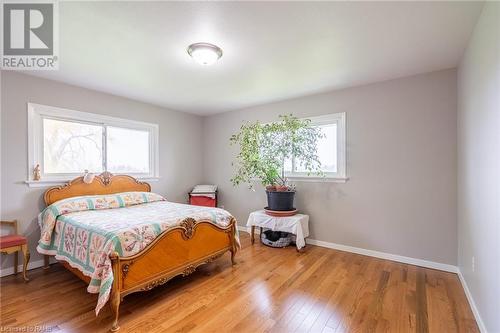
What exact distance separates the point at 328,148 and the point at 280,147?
773 millimetres

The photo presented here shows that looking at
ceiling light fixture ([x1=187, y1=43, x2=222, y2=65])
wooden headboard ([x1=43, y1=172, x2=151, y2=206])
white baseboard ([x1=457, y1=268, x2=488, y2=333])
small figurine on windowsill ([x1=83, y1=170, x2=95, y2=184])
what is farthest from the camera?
small figurine on windowsill ([x1=83, y1=170, x2=95, y2=184])

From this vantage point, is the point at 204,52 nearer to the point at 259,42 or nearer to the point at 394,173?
the point at 259,42

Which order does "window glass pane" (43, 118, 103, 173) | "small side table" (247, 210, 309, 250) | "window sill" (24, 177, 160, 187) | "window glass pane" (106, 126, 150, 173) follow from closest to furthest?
"window sill" (24, 177, 160, 187)
"window glass pane" (43, 118, 103, 173)
"small side table" (247, 210, 309, 250)
"window glass pane" (106, 126, 150, 173)

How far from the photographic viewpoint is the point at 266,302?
2.21 meters

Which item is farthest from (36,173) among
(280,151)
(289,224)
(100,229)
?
(289,224)

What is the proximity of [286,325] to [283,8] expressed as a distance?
8.13 feet

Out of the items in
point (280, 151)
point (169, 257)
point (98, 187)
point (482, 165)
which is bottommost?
point (169, 257)

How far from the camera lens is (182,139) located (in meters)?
4.96

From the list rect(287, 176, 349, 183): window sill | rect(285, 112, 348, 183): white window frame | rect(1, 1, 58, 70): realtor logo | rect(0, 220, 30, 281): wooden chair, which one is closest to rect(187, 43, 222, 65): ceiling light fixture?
rect(1, 1, 58, 70): realtor logo

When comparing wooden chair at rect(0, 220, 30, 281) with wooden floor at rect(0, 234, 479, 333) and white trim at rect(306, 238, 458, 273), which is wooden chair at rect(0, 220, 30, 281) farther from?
white trim at rect(306, 238, 458, 273)

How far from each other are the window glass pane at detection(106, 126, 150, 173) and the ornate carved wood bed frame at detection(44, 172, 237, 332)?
35cm

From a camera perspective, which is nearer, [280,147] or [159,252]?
[159,252]

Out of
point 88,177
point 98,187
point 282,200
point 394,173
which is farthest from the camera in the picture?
point 282,200

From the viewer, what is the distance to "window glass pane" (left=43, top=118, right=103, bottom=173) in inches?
126
